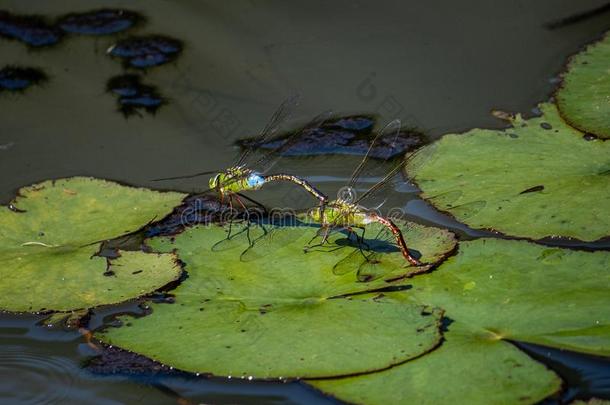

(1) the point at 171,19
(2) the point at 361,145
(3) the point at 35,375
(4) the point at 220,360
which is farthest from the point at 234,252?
(1) the point at 171,19

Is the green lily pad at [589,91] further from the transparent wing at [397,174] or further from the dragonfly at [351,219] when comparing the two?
the dragonfly at [351,219]

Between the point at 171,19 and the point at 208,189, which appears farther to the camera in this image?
the point at 171,19

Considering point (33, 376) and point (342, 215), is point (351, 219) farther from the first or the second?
point (33, 376)

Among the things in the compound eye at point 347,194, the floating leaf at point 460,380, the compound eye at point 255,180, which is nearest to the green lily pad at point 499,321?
the floating leaf at point 460,380

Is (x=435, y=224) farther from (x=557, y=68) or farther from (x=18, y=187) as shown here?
(x=18, y=187)

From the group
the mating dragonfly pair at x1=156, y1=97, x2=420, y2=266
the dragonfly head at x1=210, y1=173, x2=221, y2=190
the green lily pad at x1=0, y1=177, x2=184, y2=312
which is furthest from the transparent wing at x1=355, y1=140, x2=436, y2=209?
the green lily pad at x1=0, y1=177, x2=184, y2=312

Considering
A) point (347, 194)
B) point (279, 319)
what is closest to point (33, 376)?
point (279, 319)
